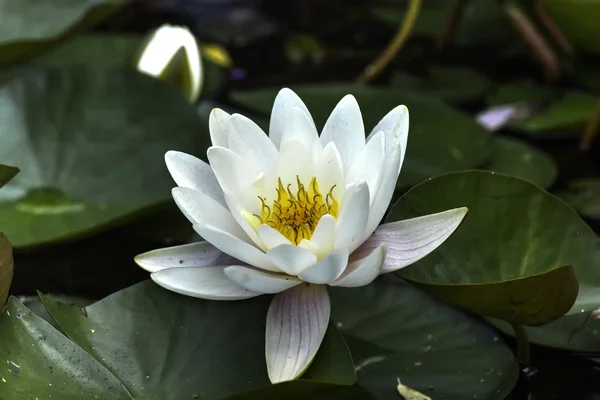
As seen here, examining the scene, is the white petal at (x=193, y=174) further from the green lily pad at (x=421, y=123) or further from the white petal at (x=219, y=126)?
the green lily pad at (x=421, y=123)

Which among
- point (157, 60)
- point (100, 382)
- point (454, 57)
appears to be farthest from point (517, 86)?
point (100, 382)

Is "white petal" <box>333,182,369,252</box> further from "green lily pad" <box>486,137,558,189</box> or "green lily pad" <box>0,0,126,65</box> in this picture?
"green lily pad" <box>0,0,126,65</box>

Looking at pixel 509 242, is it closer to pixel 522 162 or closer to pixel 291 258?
pixel 291 258

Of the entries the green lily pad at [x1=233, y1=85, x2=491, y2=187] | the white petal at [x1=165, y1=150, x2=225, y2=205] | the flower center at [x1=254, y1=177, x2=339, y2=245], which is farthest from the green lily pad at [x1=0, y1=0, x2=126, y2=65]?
the flower center at [x1=254, y1=177, x2=339, y2=245]

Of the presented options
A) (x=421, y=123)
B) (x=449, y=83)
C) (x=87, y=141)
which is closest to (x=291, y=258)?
(x=87, y=141)

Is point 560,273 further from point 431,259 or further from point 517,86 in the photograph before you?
point 517,86
